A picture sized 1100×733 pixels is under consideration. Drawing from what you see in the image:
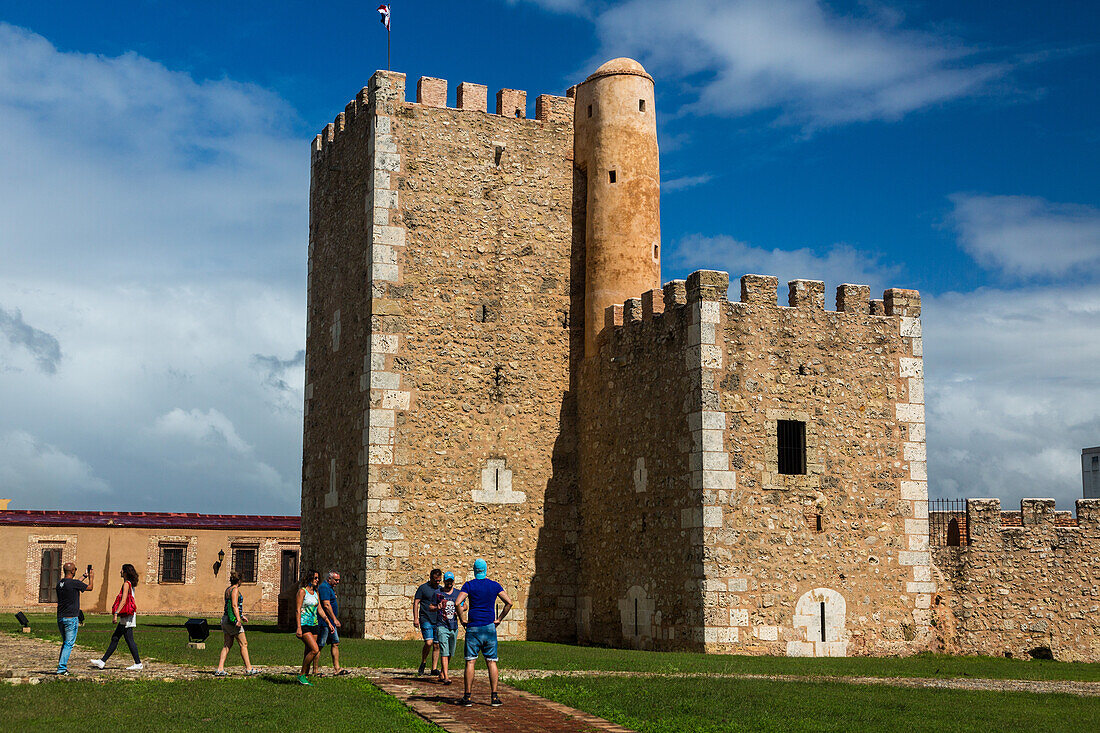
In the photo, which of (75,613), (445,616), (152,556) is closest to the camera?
(445,616)

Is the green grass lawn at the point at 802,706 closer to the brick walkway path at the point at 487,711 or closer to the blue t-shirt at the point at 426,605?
the brick walkway path at the point at 487,711

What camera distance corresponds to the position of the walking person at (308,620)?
14.4 m

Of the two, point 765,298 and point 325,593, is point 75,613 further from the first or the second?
point 765,298

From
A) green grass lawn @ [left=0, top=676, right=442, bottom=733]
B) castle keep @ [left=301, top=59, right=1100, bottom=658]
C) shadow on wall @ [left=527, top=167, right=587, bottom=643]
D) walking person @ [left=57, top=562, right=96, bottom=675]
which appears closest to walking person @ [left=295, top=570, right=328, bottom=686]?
green grass lawn @ [left=0, top=676, right=442, bottom=733]

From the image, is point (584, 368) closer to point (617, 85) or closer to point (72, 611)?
point (617, 85)

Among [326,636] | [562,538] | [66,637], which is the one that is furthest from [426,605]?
[562,538]

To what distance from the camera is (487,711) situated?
39.7 feet

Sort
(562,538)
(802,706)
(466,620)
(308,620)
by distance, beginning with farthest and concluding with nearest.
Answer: (562,538), (308,620), (466,620), (802,706)

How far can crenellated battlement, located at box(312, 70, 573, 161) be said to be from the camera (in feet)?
81.4

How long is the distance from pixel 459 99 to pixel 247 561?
70.6ft

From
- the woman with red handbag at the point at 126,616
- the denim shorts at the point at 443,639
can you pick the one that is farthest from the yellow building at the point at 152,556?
the denim shorts at the point at 443,639

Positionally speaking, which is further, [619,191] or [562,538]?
[619,191]

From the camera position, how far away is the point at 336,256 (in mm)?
26516

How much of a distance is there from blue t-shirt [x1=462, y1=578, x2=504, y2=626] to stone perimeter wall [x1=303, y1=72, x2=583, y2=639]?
980 cm
